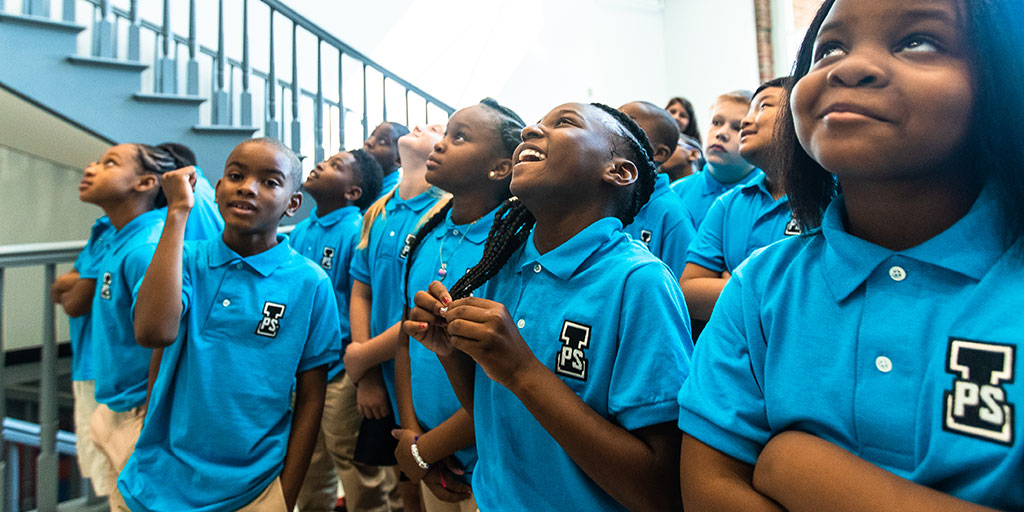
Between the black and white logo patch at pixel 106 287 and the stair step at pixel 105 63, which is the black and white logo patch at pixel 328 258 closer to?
the black and white logo patch at pixel 106 287

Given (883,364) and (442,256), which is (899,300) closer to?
(883,364)

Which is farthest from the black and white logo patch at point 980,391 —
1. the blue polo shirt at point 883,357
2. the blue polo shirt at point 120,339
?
the blue polo shirt at point 120,339

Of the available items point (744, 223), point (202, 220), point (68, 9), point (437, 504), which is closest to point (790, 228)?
point (744, 223)

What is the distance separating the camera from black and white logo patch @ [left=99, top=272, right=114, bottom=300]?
1.97 metres

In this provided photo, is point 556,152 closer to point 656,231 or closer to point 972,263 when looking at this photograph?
point 972,263

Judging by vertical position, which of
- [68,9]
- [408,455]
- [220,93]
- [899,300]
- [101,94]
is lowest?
[408,455]

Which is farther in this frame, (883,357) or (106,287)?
(106,287)

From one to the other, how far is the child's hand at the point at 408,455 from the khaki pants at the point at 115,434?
100 cm

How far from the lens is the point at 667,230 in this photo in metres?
1.77

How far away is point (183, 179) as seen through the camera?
5.15ft

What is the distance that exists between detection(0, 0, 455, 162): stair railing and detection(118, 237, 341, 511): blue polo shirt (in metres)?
2.74

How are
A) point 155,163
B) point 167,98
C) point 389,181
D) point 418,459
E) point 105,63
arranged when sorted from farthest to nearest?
point 167,98 → point 105,63 → point 389,181 → point 155,163 → point 418,459

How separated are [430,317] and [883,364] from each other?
24.3 inches

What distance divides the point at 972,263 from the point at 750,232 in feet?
3.24
